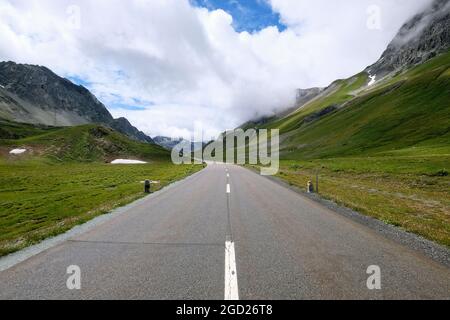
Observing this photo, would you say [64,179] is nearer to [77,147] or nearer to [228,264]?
[228,264]

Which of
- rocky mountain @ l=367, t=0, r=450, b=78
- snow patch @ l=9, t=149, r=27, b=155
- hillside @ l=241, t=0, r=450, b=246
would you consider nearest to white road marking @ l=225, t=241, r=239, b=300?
hillside @ l=241, t=0, r=450, b=246

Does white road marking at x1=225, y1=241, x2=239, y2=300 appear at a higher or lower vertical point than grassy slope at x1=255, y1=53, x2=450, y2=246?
lower

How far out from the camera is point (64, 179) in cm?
3781

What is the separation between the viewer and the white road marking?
16.3ft

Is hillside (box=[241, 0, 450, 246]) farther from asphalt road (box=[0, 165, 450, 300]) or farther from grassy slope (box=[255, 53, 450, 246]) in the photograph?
asphalt road (box=[0, 165, 450, 300])

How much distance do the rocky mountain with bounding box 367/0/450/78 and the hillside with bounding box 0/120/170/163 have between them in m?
150

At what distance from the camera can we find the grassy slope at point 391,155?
1477 centimetres

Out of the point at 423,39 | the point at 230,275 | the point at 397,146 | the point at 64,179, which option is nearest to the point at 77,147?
the point at 64,179

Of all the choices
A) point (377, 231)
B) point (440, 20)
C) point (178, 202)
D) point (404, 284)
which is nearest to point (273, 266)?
point (404, 284)

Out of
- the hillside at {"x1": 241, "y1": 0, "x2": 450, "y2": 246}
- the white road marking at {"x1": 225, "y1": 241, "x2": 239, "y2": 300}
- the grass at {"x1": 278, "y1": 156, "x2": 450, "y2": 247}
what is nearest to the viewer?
the white road marking at {"x1": 225, "y1": 241, "x2": 239, "y2": 300}

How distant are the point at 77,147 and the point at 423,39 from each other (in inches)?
7403

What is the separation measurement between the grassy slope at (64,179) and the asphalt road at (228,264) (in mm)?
2586

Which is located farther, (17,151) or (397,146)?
(17,151)

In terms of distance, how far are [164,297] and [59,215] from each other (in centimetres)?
1204
